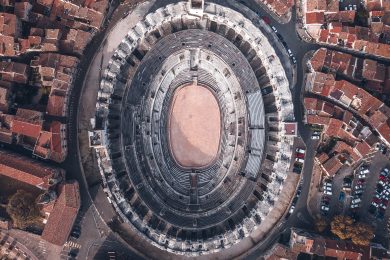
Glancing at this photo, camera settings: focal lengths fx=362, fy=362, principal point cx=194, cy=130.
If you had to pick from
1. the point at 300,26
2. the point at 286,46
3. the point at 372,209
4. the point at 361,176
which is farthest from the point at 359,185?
the point at 300,26

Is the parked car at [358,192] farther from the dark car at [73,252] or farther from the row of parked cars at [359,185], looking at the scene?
the dark car at [73,252]

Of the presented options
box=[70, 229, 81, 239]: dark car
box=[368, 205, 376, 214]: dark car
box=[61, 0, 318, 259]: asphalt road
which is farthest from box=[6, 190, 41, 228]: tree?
box=[368, 205, 376, 214]: dark car

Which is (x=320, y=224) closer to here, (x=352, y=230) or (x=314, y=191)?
(x=352, y=230)

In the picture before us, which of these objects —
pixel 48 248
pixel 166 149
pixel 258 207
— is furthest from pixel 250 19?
pixel 48 248

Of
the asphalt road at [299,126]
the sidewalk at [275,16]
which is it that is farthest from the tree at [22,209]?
the sidewalk at [275,16]

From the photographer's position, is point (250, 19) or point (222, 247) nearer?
point (222, 247)

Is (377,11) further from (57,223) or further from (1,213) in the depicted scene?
(1,213)
